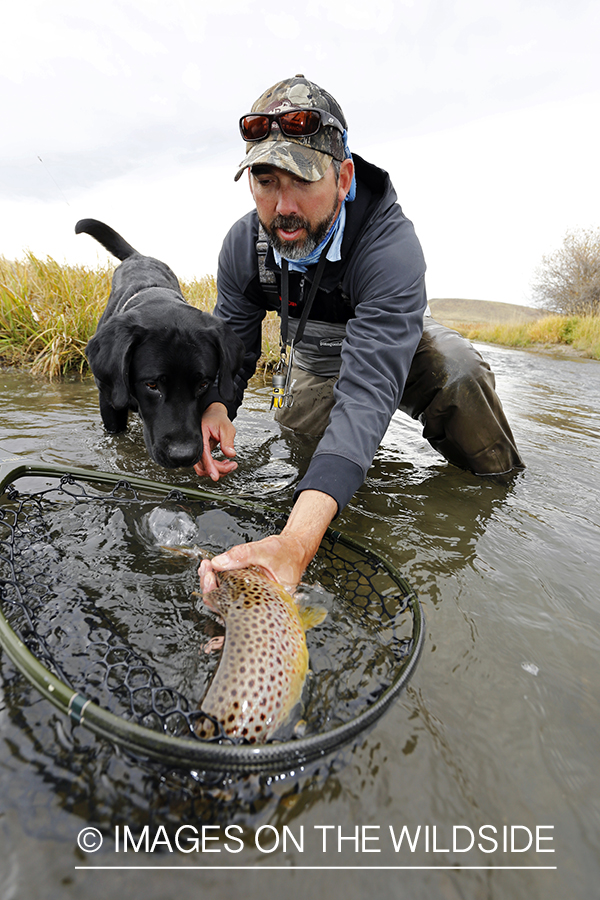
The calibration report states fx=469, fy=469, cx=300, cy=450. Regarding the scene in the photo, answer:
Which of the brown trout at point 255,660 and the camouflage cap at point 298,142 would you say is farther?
the camouflage cap at point 298,142

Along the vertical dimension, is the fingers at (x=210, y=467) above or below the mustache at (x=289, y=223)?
below

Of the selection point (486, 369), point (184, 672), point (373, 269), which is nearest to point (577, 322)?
point (486, 369)

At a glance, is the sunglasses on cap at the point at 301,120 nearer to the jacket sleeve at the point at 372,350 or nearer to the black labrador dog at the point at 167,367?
the jacket sleeve at the point at 372,350

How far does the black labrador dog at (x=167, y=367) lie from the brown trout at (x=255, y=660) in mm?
1458

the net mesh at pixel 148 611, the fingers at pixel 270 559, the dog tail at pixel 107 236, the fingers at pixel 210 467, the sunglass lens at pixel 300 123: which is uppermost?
the sunglass lens at pixel 300 123

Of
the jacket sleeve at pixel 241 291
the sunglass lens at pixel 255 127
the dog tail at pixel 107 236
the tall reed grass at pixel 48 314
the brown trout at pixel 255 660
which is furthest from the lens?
the tall reed grass at pixel 48 314

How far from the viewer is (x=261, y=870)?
3.76ft

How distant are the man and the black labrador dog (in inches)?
8.6

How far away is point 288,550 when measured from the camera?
180cm

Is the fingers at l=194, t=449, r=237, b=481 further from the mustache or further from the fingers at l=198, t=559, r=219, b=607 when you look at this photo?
the mustache

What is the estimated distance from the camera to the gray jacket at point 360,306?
7.29ft

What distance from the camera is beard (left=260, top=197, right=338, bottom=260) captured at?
2.76 meters

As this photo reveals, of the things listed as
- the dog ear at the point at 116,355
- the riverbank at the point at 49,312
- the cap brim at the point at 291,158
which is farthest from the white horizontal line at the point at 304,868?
the riverbank at the point at 49,312

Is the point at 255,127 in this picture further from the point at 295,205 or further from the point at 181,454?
the point at 181,454
